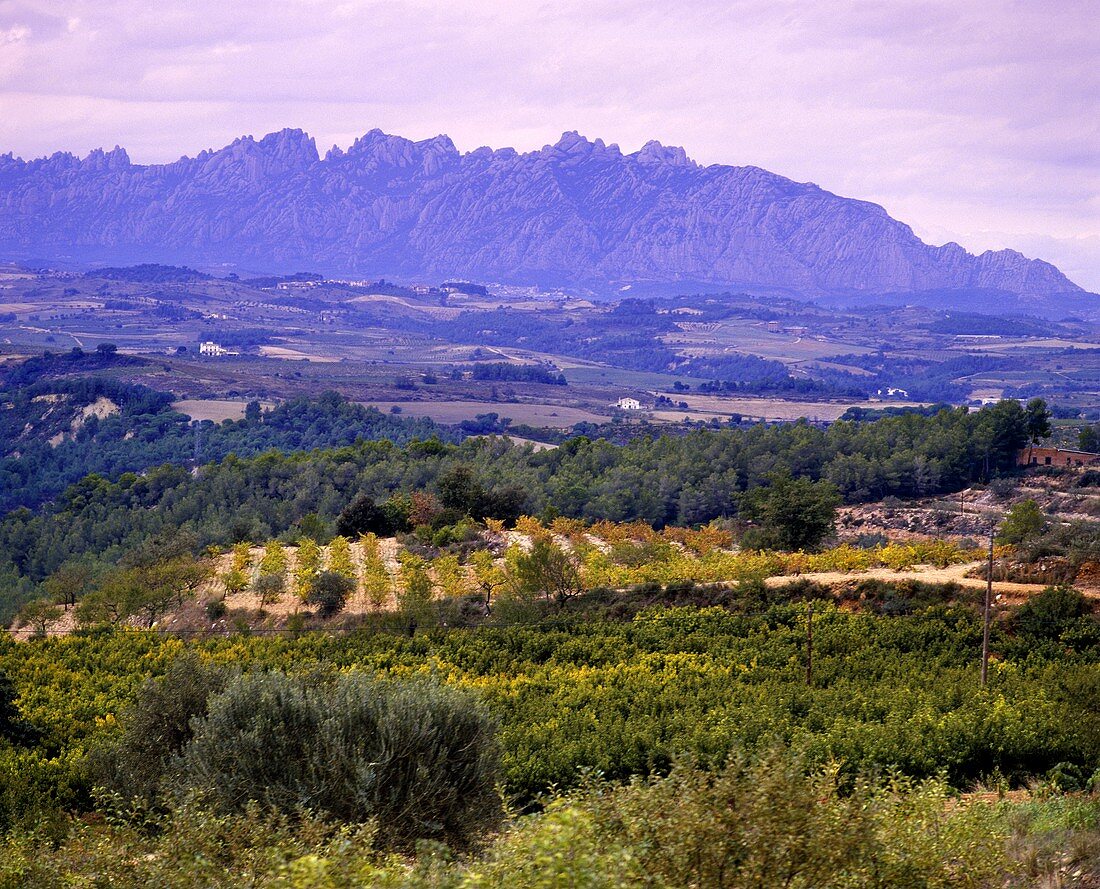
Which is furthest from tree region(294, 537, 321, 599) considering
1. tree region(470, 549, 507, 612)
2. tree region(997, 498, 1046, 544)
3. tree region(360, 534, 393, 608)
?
tree region(997, 498, 1046, 544)

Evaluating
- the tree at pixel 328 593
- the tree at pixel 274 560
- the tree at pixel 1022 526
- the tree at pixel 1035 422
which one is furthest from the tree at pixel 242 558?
the tree at pixel 1035 422

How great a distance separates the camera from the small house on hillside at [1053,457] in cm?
5644

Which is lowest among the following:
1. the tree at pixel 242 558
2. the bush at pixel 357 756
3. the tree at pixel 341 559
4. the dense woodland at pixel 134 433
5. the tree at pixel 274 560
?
the dense woodland at pixel 134 433

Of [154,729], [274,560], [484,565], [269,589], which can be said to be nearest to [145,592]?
[269,589]

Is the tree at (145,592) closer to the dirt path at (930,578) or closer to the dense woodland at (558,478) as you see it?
the dense woodland at (558,478)

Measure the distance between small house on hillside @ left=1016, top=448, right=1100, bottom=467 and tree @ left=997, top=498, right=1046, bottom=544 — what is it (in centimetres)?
2002

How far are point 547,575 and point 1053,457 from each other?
1523 inches

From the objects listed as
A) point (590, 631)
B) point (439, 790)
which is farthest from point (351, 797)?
point (590, 631)

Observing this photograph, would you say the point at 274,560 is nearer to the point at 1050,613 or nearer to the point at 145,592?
the point at 145,592

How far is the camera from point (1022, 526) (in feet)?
118

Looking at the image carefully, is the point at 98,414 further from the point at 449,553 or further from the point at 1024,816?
the point at 1024,816

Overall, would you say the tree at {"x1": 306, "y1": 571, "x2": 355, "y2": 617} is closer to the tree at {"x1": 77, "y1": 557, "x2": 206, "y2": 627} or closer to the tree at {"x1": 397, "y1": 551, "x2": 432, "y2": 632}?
the tree at {"x1": 397, "y1": 551, "x2": 432, "y2": 632}

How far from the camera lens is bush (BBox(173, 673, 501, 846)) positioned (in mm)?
11523

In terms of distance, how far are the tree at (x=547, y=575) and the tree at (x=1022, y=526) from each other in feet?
48.2
